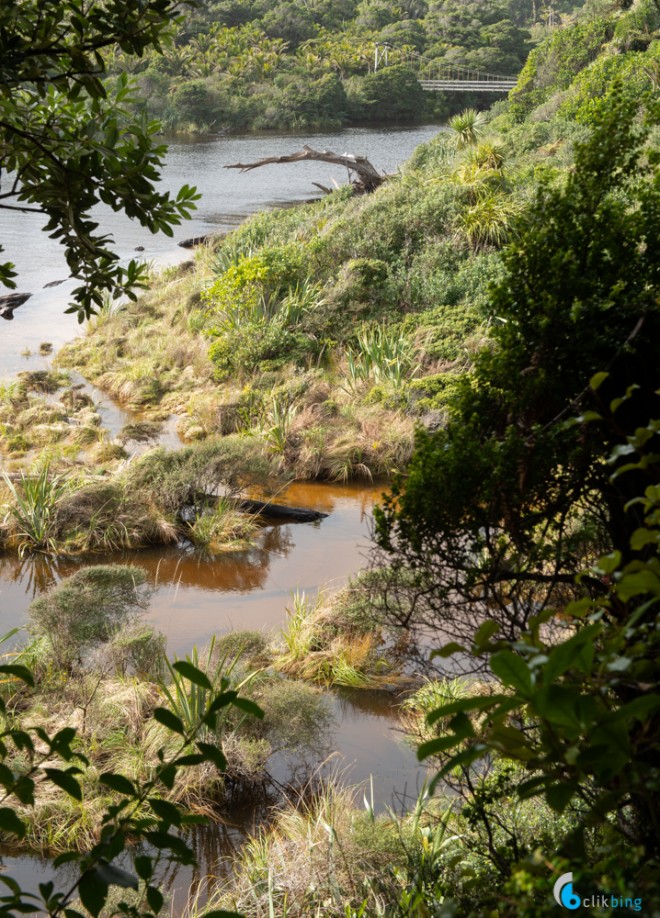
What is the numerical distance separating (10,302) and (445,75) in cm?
2188

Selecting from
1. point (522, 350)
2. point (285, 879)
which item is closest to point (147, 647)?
point (285, 879)

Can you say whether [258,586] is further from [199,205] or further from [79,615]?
[199,205]

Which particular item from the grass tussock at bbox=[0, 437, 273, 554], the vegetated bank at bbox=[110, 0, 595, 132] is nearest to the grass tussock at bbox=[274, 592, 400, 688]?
the grass tussock at bbox=[0, 437, 273, 554]

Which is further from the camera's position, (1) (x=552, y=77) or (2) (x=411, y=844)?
(1) (x=552, y=77)

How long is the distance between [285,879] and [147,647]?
8.01 ft

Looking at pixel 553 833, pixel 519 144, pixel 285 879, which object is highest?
pixel 519 144

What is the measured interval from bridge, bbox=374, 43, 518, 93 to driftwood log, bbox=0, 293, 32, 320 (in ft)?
59.9

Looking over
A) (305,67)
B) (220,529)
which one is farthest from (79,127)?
(305,67)

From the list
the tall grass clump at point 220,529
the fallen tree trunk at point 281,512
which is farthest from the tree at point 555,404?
the fallen tree trunk at point 281,512

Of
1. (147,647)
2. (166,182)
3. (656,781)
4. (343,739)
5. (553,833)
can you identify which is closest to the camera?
(656,781)

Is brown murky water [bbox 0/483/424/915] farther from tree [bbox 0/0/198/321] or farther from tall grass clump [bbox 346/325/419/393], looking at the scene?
tree [bbox 0/0/198/321]

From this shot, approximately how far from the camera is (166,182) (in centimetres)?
2517

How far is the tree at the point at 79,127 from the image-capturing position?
2055mm

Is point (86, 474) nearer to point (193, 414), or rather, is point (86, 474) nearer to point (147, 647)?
point (193, 414)
